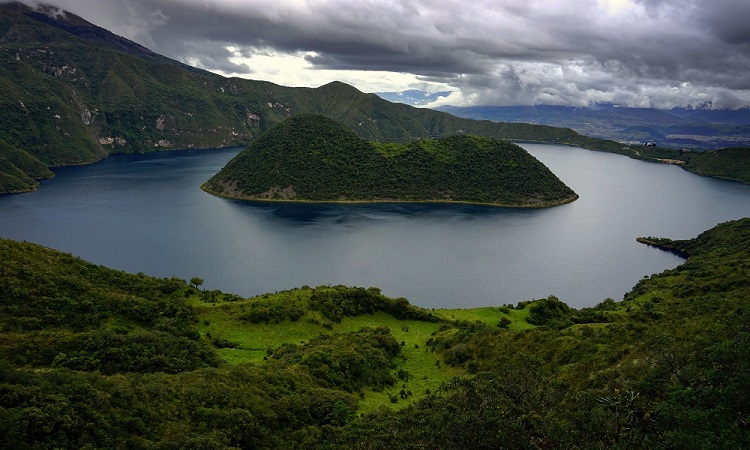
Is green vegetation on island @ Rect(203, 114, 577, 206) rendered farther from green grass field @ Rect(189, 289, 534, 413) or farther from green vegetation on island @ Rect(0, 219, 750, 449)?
green vegetation on island @ Rect(0, 219, 750, 449)

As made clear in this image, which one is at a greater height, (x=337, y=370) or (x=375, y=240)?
(x=337, y=370)

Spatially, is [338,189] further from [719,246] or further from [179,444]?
[179,444]

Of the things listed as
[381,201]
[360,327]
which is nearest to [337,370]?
[360,327]

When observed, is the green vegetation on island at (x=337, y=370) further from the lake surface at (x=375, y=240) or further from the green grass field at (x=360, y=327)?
the lake surface at (x=375, y=240)

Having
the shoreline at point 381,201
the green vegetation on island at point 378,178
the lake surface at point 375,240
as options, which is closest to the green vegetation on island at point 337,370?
the lake surface at point 375,240

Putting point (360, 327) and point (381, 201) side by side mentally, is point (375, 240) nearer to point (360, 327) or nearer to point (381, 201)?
point (381, 201)
